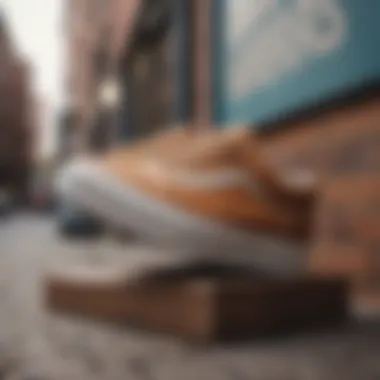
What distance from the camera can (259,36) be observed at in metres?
1.26

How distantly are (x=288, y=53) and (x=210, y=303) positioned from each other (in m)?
0.63

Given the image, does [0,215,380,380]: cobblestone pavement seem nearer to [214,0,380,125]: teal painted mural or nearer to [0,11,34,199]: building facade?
[214,0,380,125]: teal painted mural

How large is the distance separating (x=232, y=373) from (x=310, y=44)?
0.67 m

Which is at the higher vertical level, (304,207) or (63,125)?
(63,125)

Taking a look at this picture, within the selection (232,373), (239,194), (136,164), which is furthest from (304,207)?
(232,373)

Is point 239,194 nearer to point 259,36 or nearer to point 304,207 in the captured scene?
point 304,207

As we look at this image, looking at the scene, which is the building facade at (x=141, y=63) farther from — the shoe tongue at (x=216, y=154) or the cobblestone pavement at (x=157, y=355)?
the cobblestone pavement at (x=157, y=355)

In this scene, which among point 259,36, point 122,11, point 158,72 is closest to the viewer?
point 259,36

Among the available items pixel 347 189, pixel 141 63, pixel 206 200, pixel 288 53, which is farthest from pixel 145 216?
pixel 141 63

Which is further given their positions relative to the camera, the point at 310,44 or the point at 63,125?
the point at 63,125

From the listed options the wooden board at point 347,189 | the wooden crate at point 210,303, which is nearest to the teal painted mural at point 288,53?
the wooden board at point 347,189

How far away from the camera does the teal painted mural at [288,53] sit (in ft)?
2.92

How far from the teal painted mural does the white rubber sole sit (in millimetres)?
329

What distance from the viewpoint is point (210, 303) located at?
0.61m
